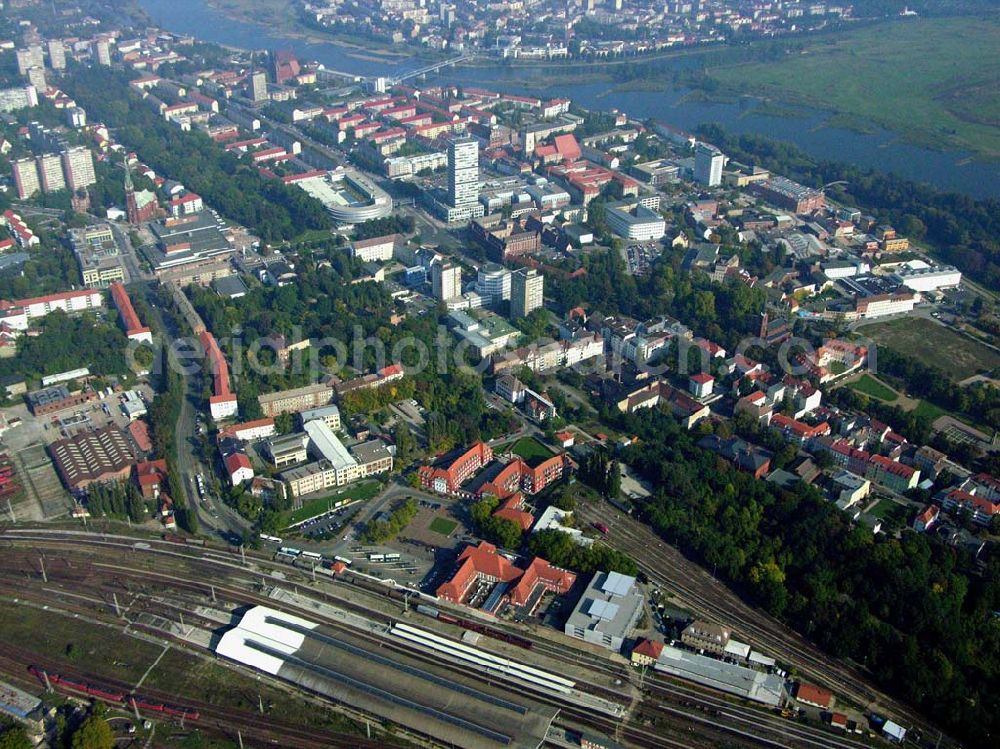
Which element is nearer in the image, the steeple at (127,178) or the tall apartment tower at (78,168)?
the steeple at (127,178)

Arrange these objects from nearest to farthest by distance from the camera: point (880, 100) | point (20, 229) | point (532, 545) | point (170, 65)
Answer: point (532, 545) → point (20, 229) → point (880, 100) → point (170, 65)

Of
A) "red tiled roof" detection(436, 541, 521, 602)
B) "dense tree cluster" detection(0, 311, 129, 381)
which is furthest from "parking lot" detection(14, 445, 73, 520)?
"red tiled roof" detection(436, 541, 521, 602)

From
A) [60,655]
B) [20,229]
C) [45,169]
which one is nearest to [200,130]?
[45,169]

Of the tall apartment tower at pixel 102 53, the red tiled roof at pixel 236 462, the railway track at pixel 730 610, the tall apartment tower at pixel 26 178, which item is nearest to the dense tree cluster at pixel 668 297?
the railway track at pixel 730 610

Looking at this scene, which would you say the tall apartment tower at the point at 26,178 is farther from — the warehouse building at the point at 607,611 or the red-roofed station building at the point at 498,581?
the warehouse building at the point at 607,611

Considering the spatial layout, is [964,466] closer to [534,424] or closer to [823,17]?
[534,424]

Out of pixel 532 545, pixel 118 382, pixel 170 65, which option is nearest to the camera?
pixel 532 545
